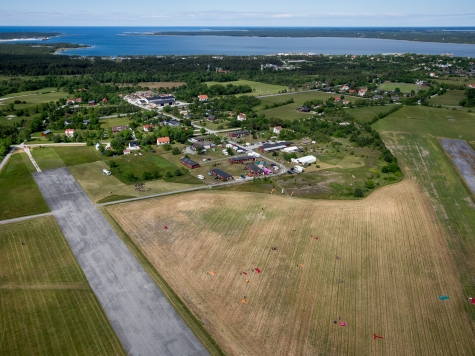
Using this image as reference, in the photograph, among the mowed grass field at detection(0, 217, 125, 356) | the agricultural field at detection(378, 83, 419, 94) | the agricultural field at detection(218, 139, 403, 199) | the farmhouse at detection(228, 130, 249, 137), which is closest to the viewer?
the mowed grass field at detection(0, 217, 125, 356)

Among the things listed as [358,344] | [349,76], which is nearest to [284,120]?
[358,344]

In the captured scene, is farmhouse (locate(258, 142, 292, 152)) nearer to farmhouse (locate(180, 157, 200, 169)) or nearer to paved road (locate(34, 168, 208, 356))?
farmhouse (locate(180, 157, 200, 169))

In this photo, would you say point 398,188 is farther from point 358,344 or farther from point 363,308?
point 358,344

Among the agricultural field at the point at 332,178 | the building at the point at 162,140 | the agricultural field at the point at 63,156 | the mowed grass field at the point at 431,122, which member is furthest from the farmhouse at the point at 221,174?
the mowed grass field at the point at 431,122

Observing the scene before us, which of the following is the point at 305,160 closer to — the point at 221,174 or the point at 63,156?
the point at 221,174

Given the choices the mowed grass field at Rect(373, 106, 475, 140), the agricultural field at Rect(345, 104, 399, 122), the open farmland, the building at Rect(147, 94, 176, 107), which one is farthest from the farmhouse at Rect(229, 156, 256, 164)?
the open farmland

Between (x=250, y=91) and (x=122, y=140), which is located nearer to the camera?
Answer: (x=122, y=140)

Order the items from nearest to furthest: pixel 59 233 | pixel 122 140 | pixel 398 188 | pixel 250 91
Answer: pixel 59 233, pixel 398 188, pixel 122 140, pixel 250 91
